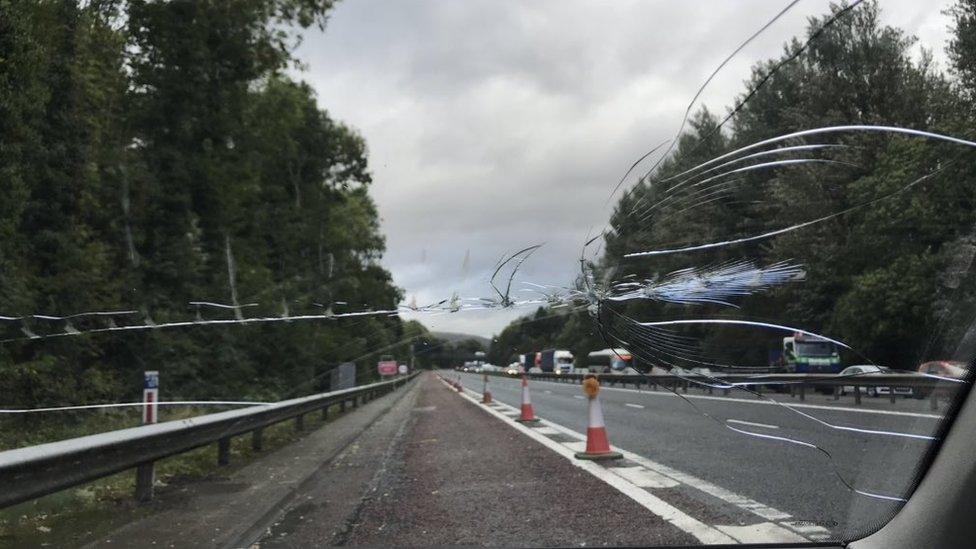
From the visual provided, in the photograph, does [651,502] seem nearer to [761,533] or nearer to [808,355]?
[761,533]

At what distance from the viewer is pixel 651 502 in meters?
6.29

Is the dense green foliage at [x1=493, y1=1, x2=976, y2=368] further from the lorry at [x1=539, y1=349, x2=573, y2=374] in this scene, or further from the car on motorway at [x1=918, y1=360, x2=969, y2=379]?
the lorry at [x1=539, y1=349, x2=573, y2=374]

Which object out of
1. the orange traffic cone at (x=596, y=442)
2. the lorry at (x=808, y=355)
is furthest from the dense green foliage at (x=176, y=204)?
the orange traffic cone at (x=596, y=442)

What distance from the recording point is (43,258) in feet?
10.1

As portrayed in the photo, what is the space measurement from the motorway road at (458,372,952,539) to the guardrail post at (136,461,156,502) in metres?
1.93

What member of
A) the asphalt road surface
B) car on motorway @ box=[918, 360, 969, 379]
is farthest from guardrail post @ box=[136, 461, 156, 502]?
car on motorway @ box=[918, 360, 969, 379]

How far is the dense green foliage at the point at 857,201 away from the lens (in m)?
2.73

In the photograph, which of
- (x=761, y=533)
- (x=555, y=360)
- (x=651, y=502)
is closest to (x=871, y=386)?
(x=555, y=360)

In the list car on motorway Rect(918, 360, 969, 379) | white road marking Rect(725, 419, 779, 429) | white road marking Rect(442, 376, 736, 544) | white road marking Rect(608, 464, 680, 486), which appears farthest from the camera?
white road marking Rect(608, 464, 680, 486)

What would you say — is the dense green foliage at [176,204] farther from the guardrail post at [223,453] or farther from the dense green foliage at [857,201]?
the guardrail post at [223,453]

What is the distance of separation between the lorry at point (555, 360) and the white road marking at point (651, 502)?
1284 mm

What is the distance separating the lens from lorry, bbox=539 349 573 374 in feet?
12.6

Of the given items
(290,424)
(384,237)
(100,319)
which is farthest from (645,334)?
(290,424)

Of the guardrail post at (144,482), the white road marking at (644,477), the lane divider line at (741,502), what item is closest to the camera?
the lane divider line at (741,502)
